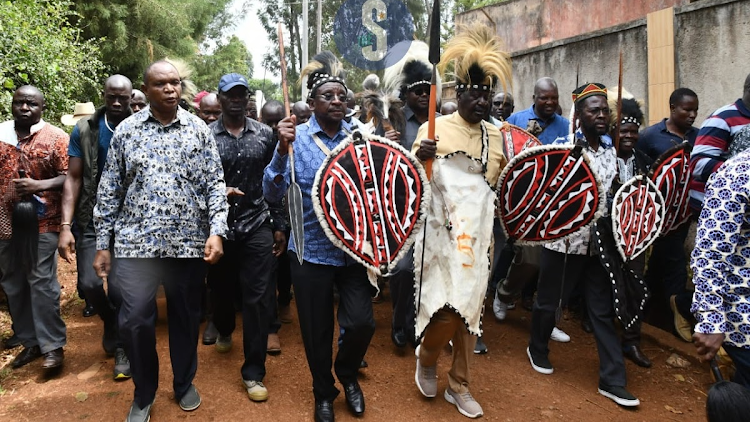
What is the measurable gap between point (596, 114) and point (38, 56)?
6091mm

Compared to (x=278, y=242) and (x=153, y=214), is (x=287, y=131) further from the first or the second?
(x=278, y=242)

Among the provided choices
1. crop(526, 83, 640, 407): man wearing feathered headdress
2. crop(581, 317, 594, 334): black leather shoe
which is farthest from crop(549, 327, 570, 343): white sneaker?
crop(526, 83, 640, 407): man wearing feathered headdress

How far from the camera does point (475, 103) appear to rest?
3.53 m

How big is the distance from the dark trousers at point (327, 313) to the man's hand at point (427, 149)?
0.77 meters

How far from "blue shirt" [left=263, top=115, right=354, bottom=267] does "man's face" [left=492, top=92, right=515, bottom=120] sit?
10.2ft

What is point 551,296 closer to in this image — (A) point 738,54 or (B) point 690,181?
(B) point 690,181

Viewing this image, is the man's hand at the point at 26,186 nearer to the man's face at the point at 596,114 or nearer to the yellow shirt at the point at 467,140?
the yellow shirt at the point at 467,140

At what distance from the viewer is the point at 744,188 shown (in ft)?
7.74

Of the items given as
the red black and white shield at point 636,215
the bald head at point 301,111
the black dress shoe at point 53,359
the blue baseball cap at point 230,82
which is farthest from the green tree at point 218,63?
the red black and white shield at point 636,215

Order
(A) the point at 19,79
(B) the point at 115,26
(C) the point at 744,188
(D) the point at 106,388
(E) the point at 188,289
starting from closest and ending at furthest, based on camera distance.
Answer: (C) the point at 744,188 < (E) the point at 188,289 < (D) the point at 106,388 < (A) the point at 19,79 < (B) the point at 115,26

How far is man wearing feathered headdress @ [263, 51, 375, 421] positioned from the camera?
131 inches

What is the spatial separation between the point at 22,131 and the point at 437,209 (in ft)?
10.5

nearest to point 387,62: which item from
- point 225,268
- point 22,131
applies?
point 225,268

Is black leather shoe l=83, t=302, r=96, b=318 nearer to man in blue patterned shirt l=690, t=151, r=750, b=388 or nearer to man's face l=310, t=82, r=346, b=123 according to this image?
man's face l=310, t=82, r=346, b=123
